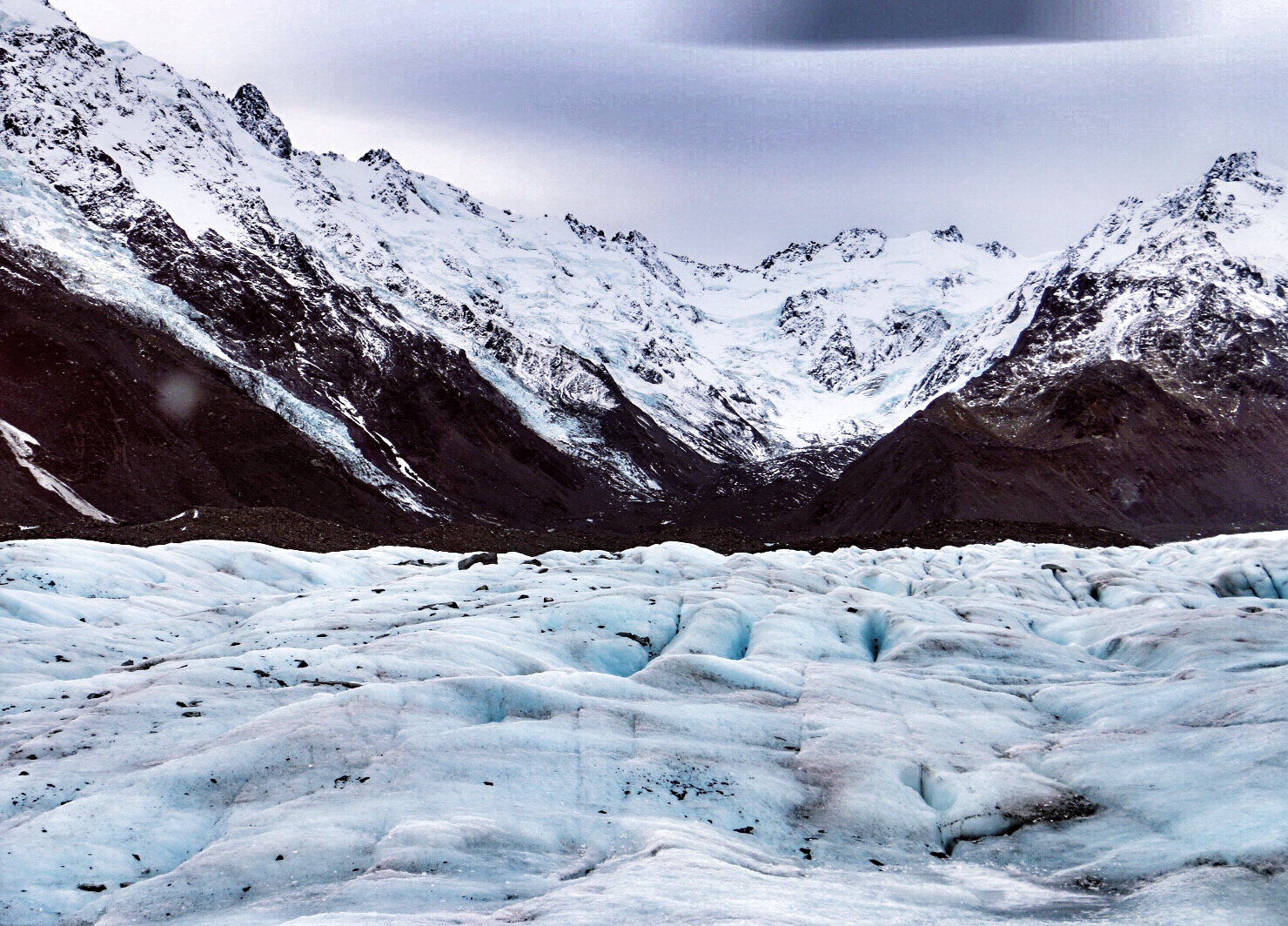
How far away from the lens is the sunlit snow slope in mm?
6914

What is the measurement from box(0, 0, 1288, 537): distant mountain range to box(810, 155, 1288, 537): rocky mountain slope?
1.62ft

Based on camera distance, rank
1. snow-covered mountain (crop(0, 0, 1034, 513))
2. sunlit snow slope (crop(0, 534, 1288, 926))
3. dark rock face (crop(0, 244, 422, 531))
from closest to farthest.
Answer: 1. sunlit snow slope (crop(0, 534, 1288, 926))
2. dark rock face (crop(0, 244, 422, 531))
3. snow-covered mountain (crop(0, 0, 1034, 513))

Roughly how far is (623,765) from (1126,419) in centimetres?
12130

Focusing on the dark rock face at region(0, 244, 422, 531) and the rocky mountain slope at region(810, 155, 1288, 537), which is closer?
the dark rock face at region(0, 244, 422, 531)

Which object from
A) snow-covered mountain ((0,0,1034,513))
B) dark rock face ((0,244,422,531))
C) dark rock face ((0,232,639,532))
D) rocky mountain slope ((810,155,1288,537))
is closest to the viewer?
dark rock face ((0,244,422,531))

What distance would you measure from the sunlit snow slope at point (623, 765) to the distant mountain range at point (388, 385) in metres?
51.1

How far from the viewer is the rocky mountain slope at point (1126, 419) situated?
307 feet

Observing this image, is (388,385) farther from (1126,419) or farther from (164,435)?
(1126,419)

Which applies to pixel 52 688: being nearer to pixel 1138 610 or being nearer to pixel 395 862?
pixel 395 862

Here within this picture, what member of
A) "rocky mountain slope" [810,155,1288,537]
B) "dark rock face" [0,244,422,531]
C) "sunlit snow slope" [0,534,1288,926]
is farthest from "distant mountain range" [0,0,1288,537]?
"sunlit snow slope" [0,534,1288,926]

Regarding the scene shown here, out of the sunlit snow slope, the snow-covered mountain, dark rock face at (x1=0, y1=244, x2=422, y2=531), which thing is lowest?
the sunlit snow slope

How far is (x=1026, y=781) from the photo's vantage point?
9461 mm

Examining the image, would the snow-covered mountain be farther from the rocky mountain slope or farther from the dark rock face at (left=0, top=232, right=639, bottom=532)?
the rocky mountain slope

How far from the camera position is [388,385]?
122188 mm
